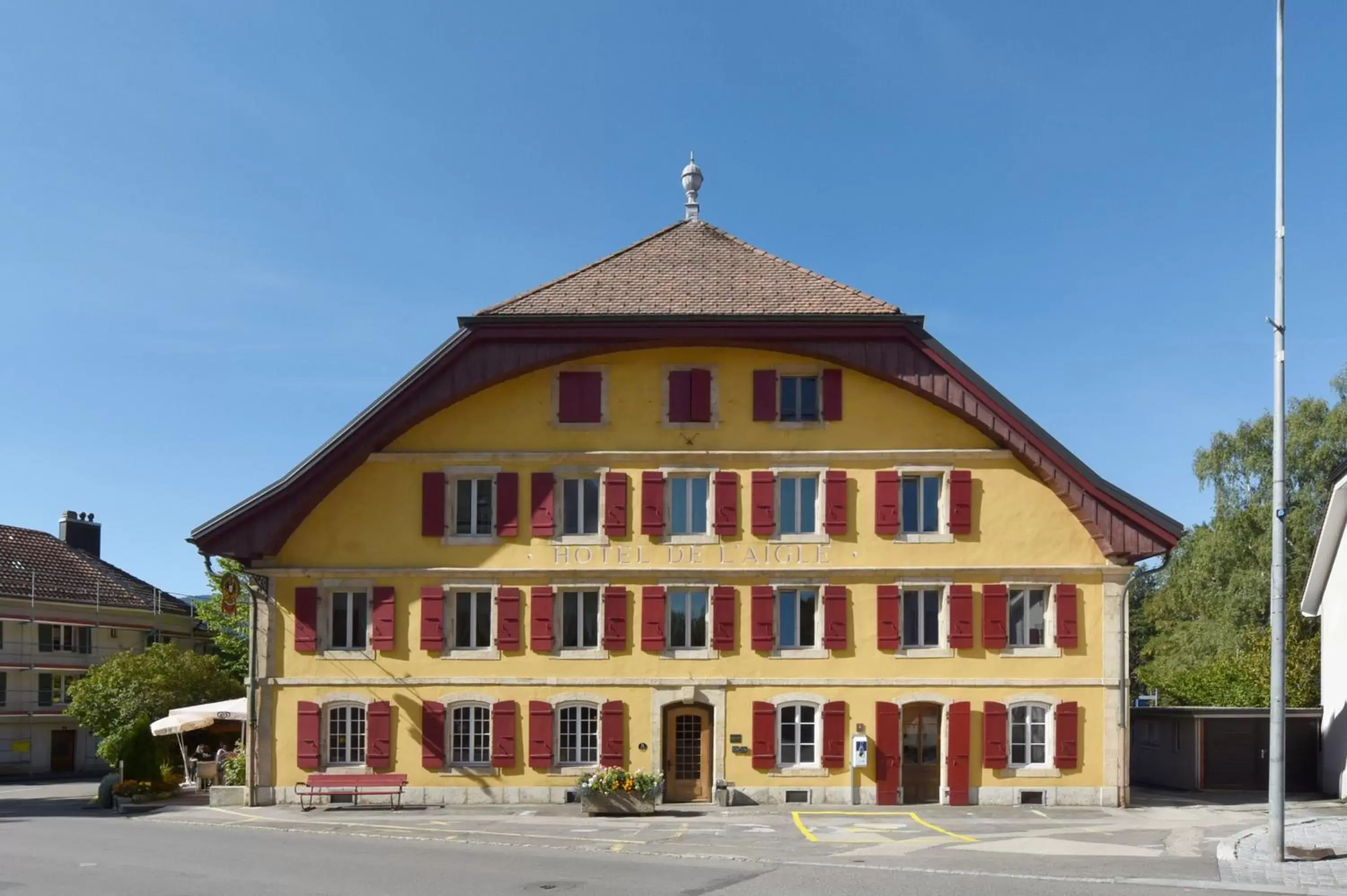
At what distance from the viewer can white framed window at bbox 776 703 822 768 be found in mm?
28109

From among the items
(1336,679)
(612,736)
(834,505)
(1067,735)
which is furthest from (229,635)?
(1336,679)

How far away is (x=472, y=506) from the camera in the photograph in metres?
29.1

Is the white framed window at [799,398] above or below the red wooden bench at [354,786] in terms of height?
above

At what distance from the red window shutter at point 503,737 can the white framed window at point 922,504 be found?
386 inches

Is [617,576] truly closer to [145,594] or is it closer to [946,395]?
[946,395]

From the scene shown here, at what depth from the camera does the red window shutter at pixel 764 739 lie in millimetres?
27922

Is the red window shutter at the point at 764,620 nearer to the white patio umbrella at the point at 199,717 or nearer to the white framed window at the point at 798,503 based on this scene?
the white framed window at the point at 798,503

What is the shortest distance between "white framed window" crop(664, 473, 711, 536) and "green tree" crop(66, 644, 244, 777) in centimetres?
2226

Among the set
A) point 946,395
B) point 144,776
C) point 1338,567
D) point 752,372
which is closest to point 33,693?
point 144,776

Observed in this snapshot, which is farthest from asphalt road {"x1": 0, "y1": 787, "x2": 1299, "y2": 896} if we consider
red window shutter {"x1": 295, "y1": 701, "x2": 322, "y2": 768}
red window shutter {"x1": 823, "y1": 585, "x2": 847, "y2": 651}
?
red window shutter {"x1": 823, "y1": 585, "x2": 847, "y2": 651}

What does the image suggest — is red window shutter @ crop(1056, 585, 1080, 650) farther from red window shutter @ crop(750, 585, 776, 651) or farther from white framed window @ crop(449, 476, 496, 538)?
white framed window @ crop(449, 476, 496, 538)

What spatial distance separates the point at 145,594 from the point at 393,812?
37595mm

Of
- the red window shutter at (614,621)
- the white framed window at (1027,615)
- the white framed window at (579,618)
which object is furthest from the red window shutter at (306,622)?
the white framed window at (1027,615)

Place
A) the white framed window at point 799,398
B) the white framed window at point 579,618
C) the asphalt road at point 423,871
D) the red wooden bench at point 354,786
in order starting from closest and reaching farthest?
the asphalt road at point 423,871 < the red wooden bench at point 354,786 < the white framed window at point 579,618 < the white framed window at point 799,398
